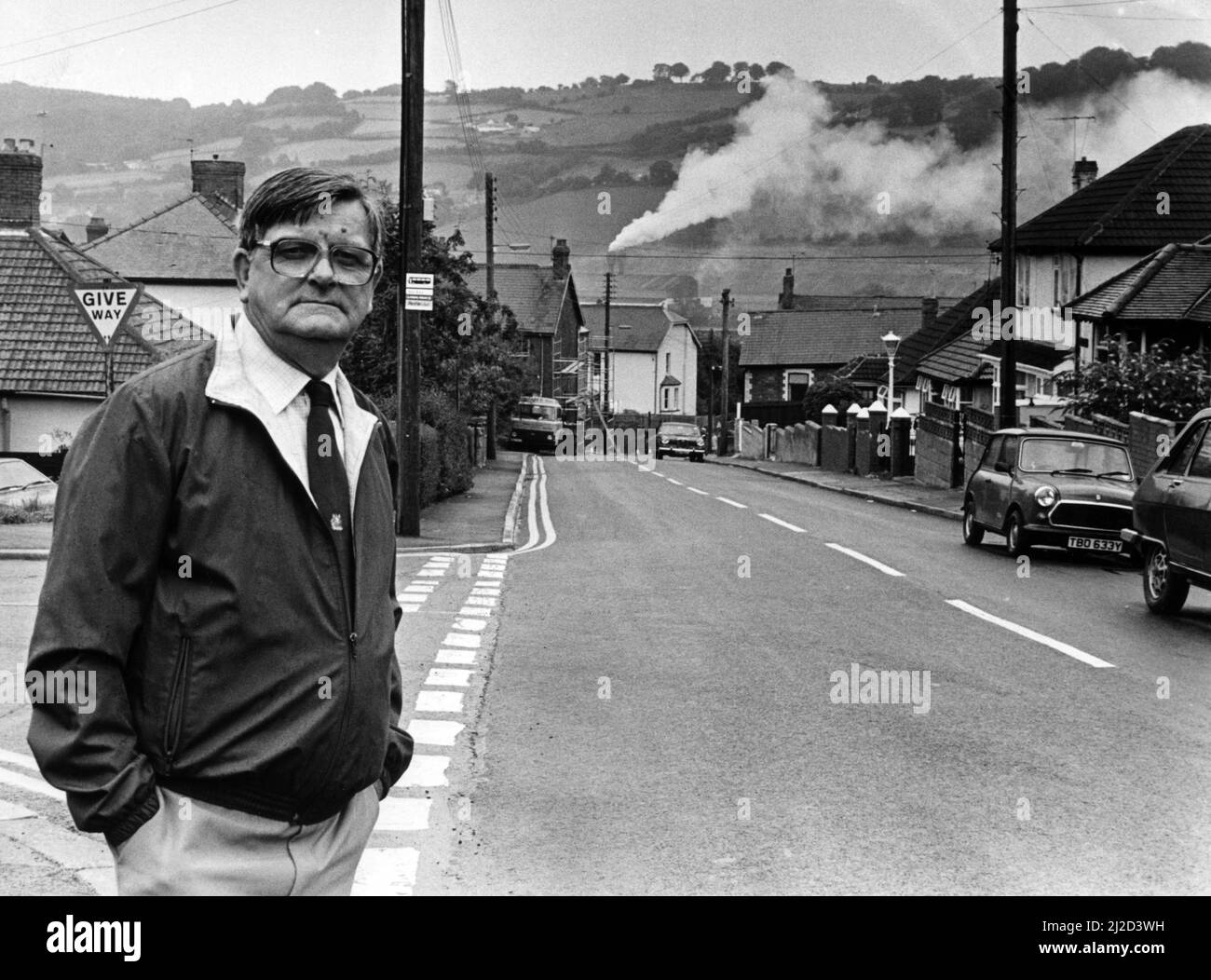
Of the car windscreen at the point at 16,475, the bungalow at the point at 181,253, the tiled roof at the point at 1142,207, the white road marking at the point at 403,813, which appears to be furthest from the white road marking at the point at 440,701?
the bungalow at the point at 181,253

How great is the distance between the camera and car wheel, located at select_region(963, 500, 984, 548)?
2230 centimetres

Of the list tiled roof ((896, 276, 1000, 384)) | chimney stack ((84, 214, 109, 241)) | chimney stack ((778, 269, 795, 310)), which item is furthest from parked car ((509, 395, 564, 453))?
chimney stack ((778, 269, 795, 310))

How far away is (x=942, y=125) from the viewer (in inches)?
7008

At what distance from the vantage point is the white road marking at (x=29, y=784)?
288 inches

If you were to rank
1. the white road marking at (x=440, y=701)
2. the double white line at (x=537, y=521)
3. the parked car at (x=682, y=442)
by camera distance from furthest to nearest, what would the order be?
the parked car at (x=682, y=442), the double white line at (x=537, y=521), the white road marking at (x=440, y=701)

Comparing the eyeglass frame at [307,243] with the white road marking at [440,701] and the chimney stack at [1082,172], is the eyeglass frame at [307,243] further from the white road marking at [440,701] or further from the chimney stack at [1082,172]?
the chimney stack at [1082,172]

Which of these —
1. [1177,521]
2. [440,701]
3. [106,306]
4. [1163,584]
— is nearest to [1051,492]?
[1163,584]

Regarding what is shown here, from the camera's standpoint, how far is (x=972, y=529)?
22422mm

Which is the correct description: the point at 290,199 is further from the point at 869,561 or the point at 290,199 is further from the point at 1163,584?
the point at 869,561

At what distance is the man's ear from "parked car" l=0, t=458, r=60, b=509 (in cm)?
2124

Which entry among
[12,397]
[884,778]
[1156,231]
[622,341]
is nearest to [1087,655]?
[884,778]

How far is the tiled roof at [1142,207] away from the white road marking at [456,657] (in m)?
40.8

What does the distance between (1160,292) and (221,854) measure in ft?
132

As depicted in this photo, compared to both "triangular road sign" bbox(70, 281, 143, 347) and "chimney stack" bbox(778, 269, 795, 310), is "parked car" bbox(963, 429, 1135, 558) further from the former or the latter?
"chimney stack" bbox(778, 269, 795, 310)
